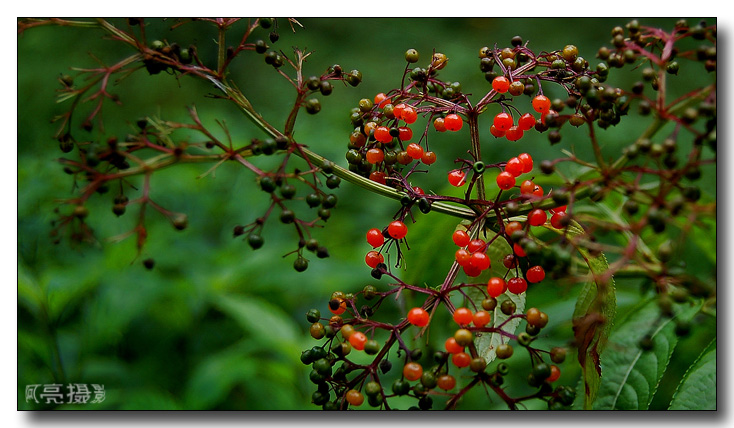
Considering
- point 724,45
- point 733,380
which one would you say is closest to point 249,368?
point 733,380

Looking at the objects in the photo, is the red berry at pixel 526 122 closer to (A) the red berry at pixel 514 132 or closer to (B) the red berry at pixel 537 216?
(A) the red berry at pixel 514 132

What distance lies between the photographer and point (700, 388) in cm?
139

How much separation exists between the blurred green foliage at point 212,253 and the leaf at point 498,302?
21cm

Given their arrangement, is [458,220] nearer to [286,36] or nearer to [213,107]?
[286,36]

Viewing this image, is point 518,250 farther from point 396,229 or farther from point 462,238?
point 396,229

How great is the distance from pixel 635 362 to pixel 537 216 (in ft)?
1.64

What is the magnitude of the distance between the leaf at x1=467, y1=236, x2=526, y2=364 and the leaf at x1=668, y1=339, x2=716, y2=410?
1.56 ft

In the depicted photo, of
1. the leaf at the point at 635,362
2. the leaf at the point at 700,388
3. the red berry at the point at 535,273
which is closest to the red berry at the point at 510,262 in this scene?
the red berry at the point at 535,273

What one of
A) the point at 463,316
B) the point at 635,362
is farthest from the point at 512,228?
the point at 635,362

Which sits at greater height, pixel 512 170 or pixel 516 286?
pixel 512 170

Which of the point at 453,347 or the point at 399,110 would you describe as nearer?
the point at 453,347

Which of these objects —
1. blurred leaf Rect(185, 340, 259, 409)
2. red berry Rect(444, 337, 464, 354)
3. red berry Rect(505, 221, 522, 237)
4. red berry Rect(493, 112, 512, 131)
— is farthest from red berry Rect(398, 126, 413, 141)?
blurred leaf Rect(185, 340, 259, 409)

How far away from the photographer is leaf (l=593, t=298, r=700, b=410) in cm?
131

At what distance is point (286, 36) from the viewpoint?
6.98ft
